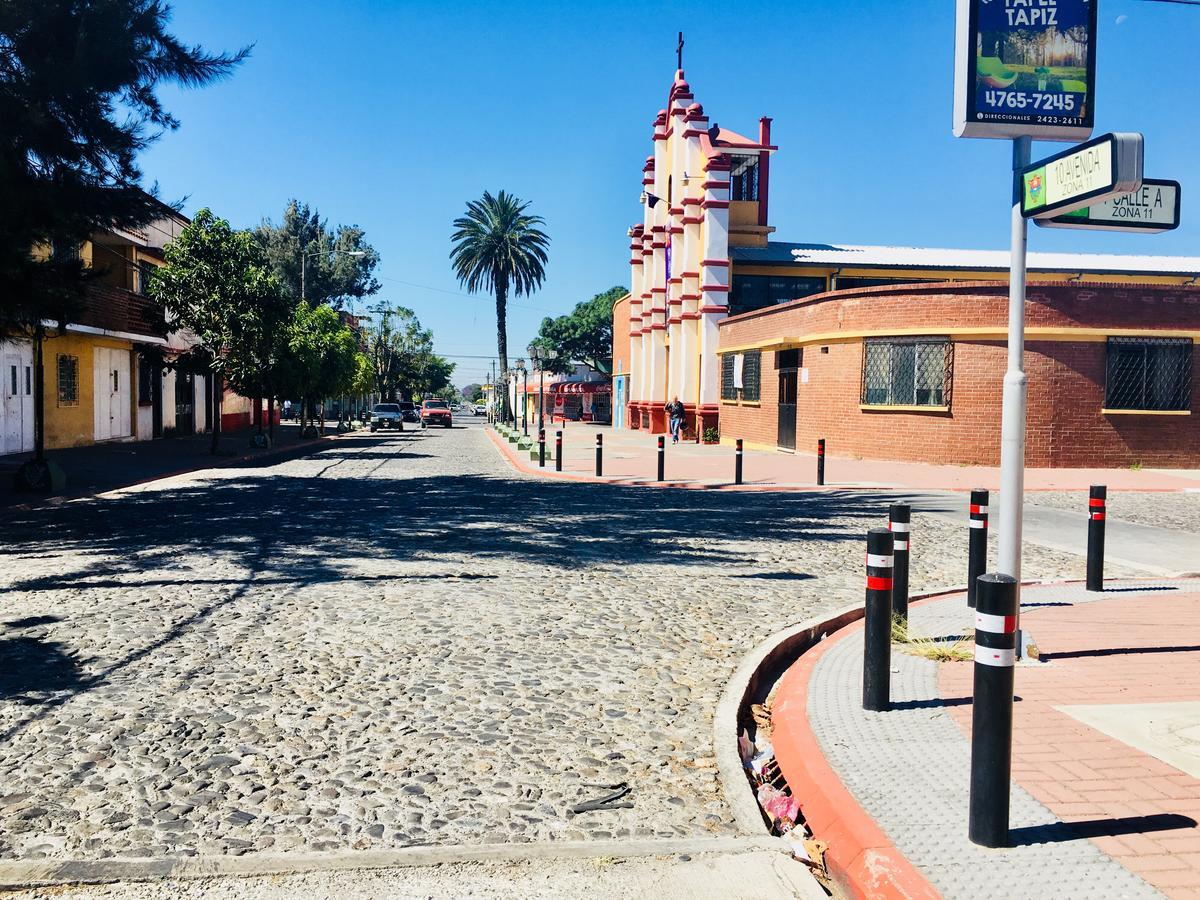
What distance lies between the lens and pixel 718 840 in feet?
12.2

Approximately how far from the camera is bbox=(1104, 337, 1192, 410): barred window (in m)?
22.5

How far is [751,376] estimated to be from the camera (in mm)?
32344

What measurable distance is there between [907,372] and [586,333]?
2426 inches

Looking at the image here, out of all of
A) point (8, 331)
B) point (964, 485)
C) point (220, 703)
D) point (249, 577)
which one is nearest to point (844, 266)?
point (964, 485)

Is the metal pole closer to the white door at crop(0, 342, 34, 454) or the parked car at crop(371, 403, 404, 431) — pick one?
the white door at crop(0, 342, 34, 454)

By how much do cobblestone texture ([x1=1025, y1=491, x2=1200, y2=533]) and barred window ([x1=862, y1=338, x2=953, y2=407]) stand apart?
215 inches

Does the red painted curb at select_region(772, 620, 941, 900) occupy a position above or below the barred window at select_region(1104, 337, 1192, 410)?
below

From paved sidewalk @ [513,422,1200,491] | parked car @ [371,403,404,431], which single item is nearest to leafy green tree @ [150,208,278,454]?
paved sidewalk @ [513,422,1200,491]

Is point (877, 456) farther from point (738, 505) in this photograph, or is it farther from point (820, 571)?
point (820, 571)

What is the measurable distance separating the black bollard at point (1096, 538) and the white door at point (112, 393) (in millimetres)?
29361

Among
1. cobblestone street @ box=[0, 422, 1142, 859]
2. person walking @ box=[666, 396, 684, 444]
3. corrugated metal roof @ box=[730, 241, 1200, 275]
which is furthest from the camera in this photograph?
corrugated metal roof @ box=[730, 241, 1200, 275]

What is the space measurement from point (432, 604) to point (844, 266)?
40060 millimetres

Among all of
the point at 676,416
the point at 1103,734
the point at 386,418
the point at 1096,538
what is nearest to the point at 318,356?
the point at 386,418

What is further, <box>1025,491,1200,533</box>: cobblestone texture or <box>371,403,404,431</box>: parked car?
<box>371,403,404,431</box>: parked car
